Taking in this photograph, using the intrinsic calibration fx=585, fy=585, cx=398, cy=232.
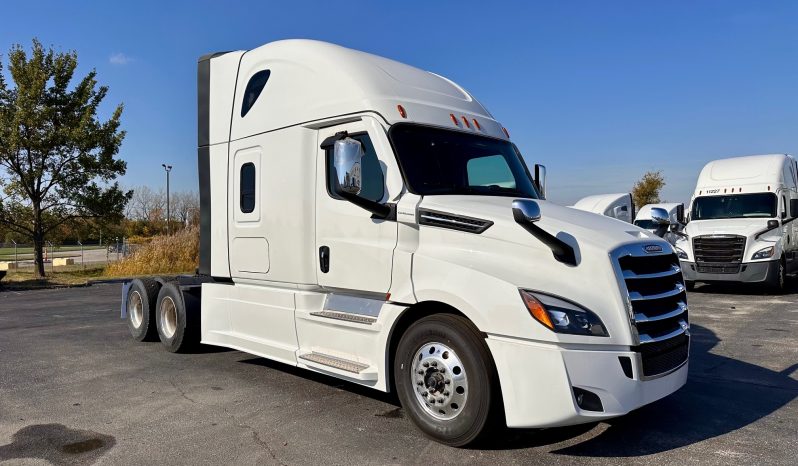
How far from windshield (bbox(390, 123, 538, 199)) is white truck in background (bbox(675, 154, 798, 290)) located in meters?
10.2

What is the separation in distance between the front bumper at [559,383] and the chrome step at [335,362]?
1391 mm

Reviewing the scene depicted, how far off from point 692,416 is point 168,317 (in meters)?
6.18

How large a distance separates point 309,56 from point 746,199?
1322cm

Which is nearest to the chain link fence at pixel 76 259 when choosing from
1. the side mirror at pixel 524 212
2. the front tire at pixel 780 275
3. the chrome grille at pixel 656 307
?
the front tire at pixel 780 275

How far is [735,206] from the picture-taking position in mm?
14812

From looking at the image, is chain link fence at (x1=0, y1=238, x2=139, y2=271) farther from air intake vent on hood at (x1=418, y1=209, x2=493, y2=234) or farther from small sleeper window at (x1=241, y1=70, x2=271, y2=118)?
air intake vent on hood at (x1=418, y1=209, x2=493, y2=234)

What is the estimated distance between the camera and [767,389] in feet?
18.9

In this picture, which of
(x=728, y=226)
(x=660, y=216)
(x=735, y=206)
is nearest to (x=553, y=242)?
(x=660, y=216)

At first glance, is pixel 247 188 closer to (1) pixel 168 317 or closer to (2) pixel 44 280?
(1) pixel 168 317

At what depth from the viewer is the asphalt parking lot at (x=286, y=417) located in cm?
411

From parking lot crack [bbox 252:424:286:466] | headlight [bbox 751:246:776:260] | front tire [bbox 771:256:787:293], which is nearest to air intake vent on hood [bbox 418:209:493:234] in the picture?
parking lot crack [bbox 252:424:286:466]

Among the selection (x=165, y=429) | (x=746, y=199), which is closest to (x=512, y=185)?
(x=165, y=429)

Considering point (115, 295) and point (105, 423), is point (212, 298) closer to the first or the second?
point (105, 423)

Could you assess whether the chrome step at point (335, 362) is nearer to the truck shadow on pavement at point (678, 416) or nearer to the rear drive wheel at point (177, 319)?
the truck shadow on pavement at point (678, 416)
